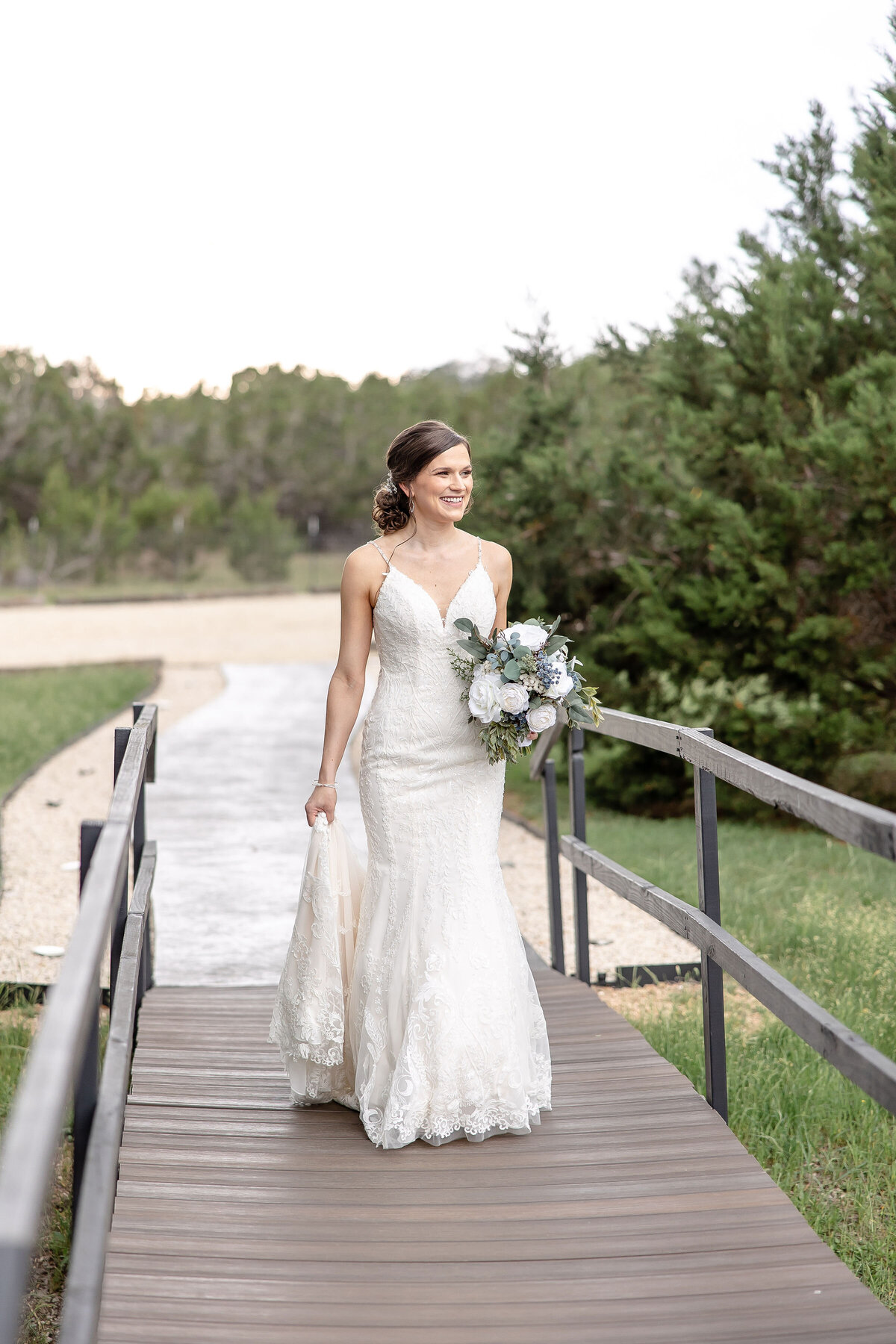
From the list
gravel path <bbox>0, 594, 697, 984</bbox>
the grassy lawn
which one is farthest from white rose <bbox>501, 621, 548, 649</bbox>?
gravel path <bbox>0, 594, 697, 984</bbox>

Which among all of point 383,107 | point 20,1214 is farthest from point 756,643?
point 383,107

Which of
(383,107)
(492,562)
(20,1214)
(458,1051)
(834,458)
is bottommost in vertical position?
(458,1051)

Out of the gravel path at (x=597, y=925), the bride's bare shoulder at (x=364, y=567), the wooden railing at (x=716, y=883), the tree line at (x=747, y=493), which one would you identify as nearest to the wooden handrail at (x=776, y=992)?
the wooden railing at (x=716, y=883)

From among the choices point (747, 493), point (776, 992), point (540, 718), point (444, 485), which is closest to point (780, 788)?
point (776, 992)

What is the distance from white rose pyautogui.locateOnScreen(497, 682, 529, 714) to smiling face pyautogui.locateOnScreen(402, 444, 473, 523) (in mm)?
469

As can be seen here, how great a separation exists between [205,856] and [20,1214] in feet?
22.7

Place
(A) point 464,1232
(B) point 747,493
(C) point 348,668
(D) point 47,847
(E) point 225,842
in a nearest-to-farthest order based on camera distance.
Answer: (A) point 464,1232, (C) point 348,668, (E) point 225,842, (D) point 47,847, (B) point 747,493

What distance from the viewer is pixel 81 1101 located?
2.24m

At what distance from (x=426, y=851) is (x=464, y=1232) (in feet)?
3.21

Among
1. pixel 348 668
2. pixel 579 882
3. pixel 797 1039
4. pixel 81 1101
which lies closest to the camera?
pixel 81 1101

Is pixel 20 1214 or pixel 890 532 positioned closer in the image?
Result: pixel 20 1214

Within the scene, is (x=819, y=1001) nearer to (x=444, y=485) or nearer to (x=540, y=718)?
(x=540, y=718)

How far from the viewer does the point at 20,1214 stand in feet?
3.59

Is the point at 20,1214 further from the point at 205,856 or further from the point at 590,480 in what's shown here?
the point at 590,480
